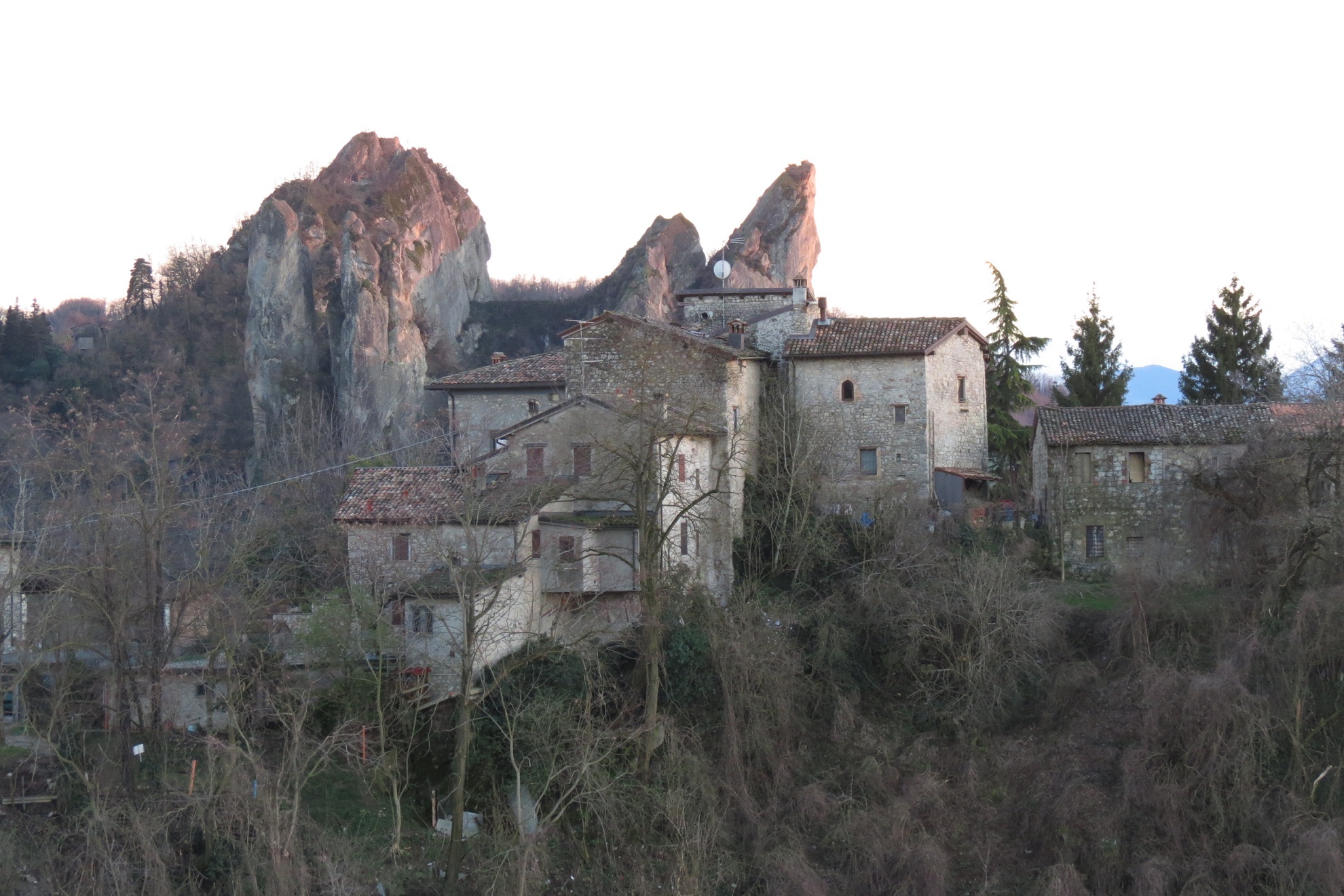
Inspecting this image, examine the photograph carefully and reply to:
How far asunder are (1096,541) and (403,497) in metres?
15.2

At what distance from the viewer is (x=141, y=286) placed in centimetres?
6475

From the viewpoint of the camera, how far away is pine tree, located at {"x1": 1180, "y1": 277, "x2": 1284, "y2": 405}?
32750 mm

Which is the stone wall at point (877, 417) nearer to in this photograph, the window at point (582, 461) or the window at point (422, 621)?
the window at point (582, 461)

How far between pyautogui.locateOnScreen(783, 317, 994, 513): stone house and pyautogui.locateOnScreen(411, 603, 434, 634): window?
36.3 ft

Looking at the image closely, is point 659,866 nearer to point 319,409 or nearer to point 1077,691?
point 1077,691

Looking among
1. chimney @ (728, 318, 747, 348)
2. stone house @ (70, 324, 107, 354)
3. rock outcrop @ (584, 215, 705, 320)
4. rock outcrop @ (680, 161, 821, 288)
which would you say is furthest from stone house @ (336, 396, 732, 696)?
stone house @ (70, 324, 107, 354)

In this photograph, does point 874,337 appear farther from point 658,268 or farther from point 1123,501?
point 658,268

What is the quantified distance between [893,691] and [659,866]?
6.48 m

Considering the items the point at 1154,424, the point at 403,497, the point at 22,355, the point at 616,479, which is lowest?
the point at 403,497

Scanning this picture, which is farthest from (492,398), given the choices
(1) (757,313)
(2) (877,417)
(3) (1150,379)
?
(3) (1150,379)

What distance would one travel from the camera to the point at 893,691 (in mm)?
23469

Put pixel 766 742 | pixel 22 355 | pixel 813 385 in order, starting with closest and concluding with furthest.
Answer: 1. pixel 766 742
2. pixel 813 385
3. pixel 22 355

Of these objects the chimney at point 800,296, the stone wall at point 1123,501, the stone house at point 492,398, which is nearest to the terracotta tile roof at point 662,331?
the stone house at point 492,398

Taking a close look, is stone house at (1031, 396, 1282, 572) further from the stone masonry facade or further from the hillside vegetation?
the hillside vegetation
